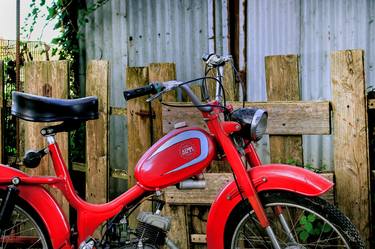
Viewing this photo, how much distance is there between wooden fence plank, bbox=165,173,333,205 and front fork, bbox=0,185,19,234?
1.28 m

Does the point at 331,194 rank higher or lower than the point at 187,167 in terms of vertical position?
lower

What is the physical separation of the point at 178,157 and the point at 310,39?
2755 millimetres

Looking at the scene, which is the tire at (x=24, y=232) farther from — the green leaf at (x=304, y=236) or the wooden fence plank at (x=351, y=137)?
the wooden fence plank at (x=351, y=137)

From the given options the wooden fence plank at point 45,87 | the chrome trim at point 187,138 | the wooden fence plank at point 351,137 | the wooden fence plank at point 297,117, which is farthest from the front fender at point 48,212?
the wooden fence plank at point 351,137

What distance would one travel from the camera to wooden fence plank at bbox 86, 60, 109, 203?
4.45m

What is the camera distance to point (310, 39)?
551 centimetres

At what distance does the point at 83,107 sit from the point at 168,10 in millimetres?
2681

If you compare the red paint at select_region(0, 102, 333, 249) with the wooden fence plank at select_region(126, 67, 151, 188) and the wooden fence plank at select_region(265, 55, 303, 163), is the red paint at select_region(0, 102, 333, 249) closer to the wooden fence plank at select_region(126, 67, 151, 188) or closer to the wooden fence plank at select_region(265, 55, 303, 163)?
the wooden fence plank at select_region(265, 55, 303, 163)

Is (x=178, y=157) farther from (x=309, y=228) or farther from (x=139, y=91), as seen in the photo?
(x=309, y=228)

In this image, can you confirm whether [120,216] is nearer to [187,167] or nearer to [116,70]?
[187,167]

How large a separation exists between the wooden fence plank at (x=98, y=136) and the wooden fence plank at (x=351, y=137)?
1800 mm

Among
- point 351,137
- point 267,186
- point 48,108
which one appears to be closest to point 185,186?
point 267,186

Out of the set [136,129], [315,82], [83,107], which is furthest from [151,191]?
[315,82]

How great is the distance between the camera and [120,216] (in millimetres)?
3471
